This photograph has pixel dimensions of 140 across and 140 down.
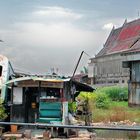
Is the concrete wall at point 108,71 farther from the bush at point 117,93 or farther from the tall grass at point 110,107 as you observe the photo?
the tall grass at point 110,107

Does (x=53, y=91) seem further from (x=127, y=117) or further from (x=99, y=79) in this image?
(x=99, y=79)

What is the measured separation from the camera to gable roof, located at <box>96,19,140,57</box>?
50312mm

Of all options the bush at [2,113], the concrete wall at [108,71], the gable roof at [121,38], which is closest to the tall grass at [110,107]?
the bush at [2,113]

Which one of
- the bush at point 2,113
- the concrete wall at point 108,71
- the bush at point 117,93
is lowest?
the bush at point 2,113

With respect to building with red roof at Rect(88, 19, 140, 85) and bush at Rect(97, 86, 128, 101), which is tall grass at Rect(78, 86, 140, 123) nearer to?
bush at Rect(97, 86, 128, 101)

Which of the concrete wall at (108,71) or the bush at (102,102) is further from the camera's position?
the concrete wall at (108,71)

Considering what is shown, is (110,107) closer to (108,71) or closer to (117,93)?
(117,93)

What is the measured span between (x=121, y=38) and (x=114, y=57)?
16.1 feet

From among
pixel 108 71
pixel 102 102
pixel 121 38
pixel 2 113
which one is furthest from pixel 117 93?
pixel 2 113

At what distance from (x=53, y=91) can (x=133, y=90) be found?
48.1ft

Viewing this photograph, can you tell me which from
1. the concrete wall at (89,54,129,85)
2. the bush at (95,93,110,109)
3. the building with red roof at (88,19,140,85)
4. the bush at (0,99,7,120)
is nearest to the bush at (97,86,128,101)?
the bush at (95,93,110,109)

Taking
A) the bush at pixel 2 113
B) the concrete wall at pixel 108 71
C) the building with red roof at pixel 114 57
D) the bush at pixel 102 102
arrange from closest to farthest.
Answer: the bush at pixel 2 113, the bush at pixel 102 102, the concrete wall at pixel 108 71, the building with red roof at pixel 114 57

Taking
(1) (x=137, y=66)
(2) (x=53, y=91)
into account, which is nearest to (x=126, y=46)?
(1) (x=137, y=66)

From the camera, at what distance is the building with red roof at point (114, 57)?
160 feet
